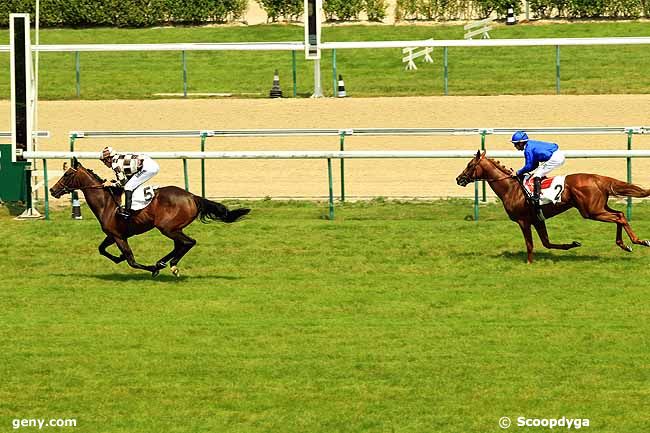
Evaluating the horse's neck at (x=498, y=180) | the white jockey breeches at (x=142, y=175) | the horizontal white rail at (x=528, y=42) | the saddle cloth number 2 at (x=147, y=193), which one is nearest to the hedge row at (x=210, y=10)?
the horizontal white rail at (x=528, y=42)

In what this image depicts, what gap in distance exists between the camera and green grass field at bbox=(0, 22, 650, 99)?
26.7 metres

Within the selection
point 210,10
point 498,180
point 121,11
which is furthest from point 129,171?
point 121,11

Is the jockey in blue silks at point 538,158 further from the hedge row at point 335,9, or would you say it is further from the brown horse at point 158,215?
the hedge row at point 335,9

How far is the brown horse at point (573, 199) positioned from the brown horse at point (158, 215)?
2.82 metres

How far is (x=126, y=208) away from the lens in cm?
1481

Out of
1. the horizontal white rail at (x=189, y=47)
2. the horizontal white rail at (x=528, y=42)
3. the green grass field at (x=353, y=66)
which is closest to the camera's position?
the horizontal white rail at (x=528, y=42)

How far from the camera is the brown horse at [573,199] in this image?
1549 centimetres

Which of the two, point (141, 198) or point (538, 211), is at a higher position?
point (141, 198)

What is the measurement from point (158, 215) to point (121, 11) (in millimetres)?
18374

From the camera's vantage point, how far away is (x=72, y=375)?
1126 cm

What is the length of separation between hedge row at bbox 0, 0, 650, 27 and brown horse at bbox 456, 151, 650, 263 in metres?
16.5

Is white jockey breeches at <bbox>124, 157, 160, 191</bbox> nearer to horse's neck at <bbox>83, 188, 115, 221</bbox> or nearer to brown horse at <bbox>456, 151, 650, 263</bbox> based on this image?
horse's neck at <bbox>83, 188, 115, 221</bbox>

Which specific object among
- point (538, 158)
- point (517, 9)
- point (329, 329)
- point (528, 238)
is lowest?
point (329, 329)

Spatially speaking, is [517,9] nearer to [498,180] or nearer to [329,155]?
[329,155]
